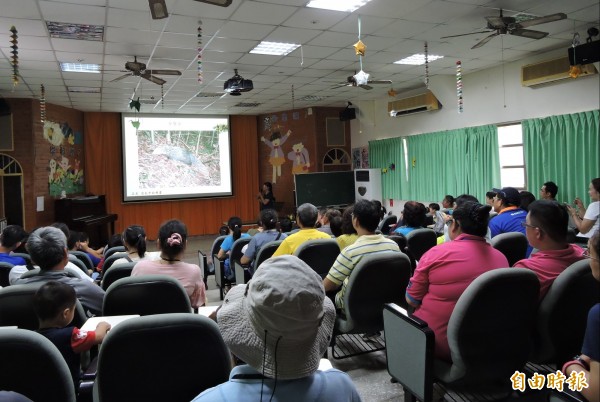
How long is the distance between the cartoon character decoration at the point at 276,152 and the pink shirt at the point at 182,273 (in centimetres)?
809

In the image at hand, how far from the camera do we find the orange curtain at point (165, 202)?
948 centimetres

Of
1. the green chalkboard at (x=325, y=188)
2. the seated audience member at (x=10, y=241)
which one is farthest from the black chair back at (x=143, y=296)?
the green chalkboard at (x=325, y=188)

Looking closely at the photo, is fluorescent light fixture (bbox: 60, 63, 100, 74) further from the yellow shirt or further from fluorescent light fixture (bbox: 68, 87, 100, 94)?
the yellow shirt

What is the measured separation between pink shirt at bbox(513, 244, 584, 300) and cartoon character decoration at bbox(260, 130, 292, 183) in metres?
8.83

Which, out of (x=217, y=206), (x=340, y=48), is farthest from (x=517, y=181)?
(x=217, y=206)

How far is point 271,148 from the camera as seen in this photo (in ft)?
35.2

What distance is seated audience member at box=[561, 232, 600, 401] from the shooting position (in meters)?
1.20

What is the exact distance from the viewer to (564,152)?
550cm

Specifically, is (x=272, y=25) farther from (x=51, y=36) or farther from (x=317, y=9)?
(x=51, y=36)

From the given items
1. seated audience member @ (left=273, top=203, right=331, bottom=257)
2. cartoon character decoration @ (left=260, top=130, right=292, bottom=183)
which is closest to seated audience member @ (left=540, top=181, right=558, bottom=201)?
seated audience member @ (left=273, top=203, right=331, bottom=257)

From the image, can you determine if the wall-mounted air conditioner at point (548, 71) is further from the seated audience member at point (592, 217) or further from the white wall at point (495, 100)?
the seated audience member at point (592, 217)

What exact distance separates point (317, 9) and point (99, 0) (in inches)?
80.6

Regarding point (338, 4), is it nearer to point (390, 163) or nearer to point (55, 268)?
point (55, 268)

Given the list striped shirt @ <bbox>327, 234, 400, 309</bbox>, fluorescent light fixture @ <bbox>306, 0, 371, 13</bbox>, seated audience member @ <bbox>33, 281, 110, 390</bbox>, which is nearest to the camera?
seated audience member @ <bbox>33, 281, 110, 390</bbox>
